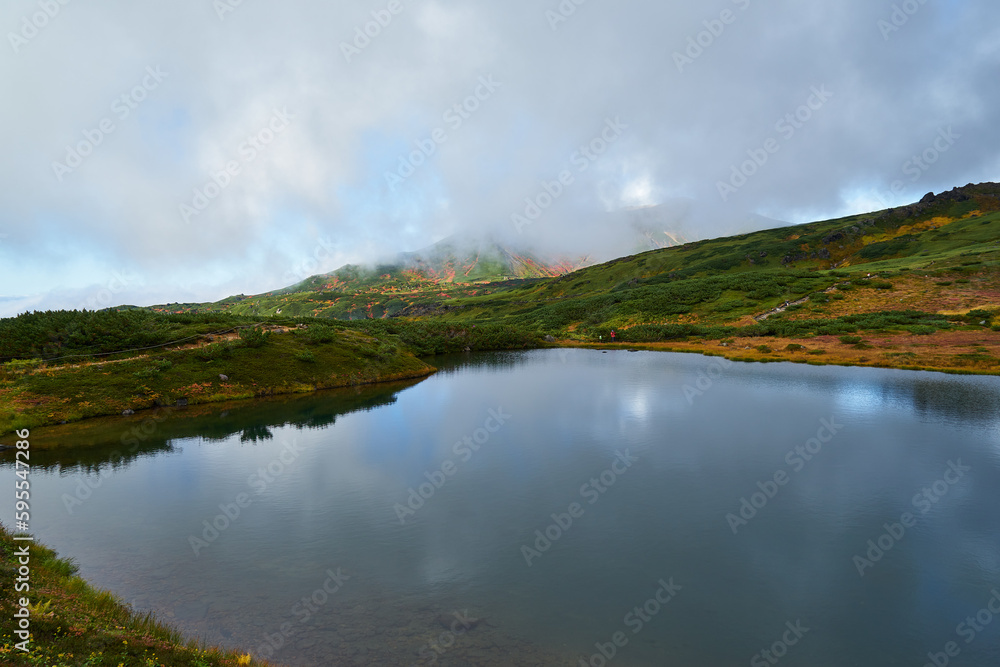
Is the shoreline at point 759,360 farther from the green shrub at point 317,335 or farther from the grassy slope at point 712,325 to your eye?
the green shrub at point 317,335

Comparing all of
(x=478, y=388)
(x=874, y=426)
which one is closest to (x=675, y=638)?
(x=874, y=426)

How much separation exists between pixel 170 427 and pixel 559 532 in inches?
1429

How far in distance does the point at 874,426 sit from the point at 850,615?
26.2 meters

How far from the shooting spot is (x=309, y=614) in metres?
15.1

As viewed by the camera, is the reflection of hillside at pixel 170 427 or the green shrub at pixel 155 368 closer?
the reflection of hillside at pixel 170 427

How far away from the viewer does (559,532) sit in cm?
2081

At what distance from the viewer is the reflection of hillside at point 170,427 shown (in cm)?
3108

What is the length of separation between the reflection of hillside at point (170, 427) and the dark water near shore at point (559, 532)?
1.27 ft

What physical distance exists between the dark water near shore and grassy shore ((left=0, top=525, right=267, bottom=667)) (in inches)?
48.7

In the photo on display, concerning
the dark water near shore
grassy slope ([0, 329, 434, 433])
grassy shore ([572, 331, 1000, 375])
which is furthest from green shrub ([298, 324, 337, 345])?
grassy shore ([572, 331, 1000, 375])

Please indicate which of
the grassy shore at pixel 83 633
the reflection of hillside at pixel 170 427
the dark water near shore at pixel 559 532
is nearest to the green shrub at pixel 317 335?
the reflection of hillside at pixel 170 427

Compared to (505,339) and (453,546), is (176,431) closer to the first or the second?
(453,546)

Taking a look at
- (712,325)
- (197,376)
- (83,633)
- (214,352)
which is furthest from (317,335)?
(712,325)

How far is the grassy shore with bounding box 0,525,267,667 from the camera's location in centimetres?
959
